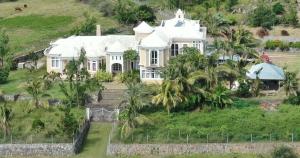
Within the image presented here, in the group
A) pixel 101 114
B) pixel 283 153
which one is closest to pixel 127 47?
pixel 101 114

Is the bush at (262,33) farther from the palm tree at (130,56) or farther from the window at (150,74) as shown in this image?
the window at (150,74)

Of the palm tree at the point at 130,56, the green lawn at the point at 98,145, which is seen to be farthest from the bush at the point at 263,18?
the green lawn at the point at 98,145

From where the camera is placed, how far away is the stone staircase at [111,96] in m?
63.7

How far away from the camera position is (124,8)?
9681 cm

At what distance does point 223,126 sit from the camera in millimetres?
56188

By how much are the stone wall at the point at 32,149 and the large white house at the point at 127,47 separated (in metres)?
17.2

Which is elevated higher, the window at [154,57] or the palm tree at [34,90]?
the window at [154,57]

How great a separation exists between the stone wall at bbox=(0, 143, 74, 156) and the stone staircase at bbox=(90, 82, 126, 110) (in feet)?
29.4

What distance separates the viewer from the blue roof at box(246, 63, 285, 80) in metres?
67.4

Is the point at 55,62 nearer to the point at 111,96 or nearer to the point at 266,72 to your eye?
the point at 111,96

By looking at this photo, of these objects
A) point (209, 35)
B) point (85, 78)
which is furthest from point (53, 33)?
point (85, 78)

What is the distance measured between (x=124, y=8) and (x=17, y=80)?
2672 centimetres

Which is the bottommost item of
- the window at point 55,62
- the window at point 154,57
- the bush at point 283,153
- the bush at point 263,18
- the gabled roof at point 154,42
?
the bush at point 283,153

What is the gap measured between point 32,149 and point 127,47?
2096cm
